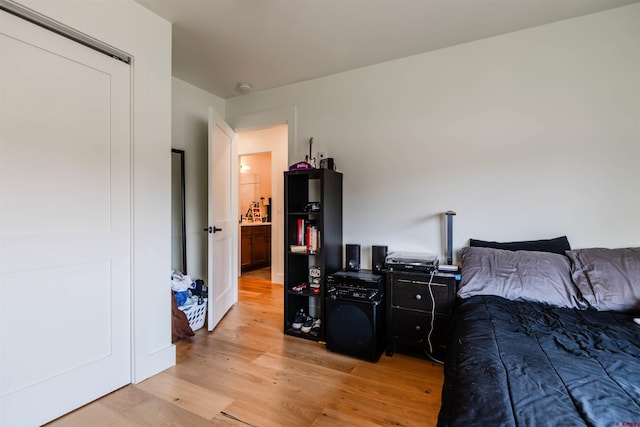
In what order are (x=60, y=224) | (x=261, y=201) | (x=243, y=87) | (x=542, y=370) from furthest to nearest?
(x=261, y=201) → (x=243, y=87) → (x=60, y=224) → (x=542, y=370)

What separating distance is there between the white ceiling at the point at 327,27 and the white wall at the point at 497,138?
148 millimetres

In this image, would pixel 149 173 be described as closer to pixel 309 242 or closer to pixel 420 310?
pixel 309 242

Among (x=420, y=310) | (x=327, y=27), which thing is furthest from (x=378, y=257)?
(x=327, y=27)

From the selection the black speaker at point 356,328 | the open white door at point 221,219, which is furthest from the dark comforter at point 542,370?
the open white door at point 221,219

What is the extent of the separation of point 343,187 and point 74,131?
80.7 inches

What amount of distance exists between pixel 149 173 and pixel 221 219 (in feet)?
3.54

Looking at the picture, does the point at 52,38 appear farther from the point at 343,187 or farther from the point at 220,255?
the point at 343,187

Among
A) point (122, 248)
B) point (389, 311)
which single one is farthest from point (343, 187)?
point (122, 248)

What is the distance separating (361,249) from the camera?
2.81m

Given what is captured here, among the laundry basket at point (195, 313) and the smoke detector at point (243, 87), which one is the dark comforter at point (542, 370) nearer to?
the laundry basket at point (195, 313)

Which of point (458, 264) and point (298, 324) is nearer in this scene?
point (458, 264)

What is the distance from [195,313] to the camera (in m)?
2.71

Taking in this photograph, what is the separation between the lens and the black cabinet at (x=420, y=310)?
2.13 metres

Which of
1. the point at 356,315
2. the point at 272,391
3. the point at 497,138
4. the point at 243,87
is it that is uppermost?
the point at 243,87
